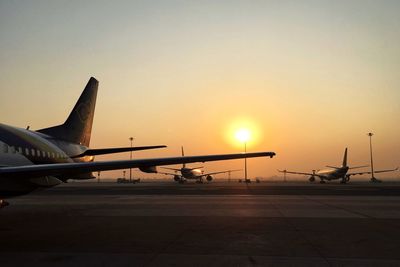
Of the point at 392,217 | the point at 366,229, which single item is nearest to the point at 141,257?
the point at 366,229

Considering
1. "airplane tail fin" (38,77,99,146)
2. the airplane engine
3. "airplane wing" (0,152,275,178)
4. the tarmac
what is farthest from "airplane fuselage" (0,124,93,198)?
the airplane engine

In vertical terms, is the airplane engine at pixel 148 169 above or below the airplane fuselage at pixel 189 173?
above

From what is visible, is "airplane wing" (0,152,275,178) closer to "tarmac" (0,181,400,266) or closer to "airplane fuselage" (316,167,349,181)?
"tarmac" (0,181,400,266)

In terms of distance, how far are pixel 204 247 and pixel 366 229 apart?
5.82m

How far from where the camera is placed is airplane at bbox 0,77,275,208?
9.67 meters

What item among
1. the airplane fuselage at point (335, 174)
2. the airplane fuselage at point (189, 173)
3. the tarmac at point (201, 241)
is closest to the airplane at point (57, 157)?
the tarmac at point (201, 241)

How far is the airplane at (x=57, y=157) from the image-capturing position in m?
9.67

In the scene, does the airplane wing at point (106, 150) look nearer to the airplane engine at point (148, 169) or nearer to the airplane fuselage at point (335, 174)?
the airplane engine at point (148, 169)

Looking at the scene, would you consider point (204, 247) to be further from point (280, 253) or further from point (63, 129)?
point (63, 129)

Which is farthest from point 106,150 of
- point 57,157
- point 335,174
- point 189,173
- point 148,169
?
point 335,174

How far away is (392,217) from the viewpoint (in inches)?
560

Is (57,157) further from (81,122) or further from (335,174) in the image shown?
(335,174)

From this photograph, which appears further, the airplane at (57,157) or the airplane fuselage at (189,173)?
the airplane fuselage at (189,173)

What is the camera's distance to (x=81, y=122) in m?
21.5
